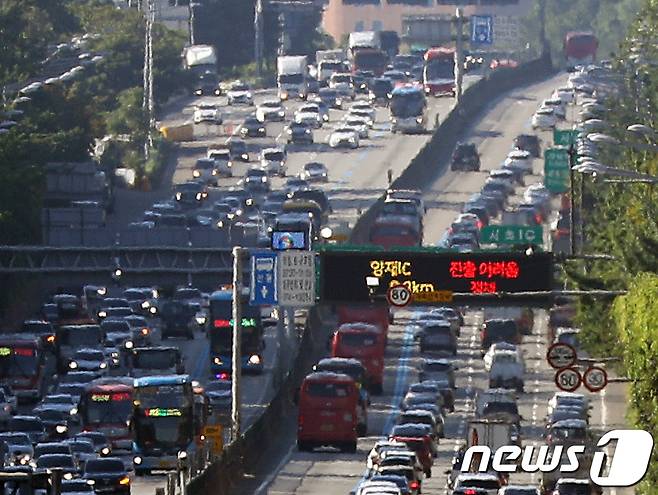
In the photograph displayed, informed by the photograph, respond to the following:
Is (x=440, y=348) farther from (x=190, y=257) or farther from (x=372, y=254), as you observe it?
(x=372, y=254)

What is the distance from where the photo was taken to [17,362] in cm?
11112

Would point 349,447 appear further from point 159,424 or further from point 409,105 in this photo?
point 409,105

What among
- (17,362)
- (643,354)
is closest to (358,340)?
(17,362)

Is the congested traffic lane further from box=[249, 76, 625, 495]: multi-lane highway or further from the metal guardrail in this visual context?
the metal guardrail

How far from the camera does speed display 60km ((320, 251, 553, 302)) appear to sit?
270 ft

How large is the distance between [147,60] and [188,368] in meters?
67.3

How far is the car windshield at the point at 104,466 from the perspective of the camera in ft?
276

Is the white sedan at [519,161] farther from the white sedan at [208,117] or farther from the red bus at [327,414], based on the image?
the red bus at [327,414]

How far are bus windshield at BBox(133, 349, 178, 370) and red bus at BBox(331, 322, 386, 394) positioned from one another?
6.25 meters

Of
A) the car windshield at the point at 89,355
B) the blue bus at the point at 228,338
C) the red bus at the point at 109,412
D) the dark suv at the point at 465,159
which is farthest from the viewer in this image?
the dark suv at the point at 465,159

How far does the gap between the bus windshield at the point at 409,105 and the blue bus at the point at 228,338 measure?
67865 millimetres

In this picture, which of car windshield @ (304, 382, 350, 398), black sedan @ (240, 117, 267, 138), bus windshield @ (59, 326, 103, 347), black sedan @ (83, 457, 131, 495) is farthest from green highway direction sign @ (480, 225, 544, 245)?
black sedan @ (240, 117, 267, 138)

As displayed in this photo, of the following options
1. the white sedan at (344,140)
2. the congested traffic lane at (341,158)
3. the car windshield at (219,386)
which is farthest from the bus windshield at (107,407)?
the white sedan at (344,140)

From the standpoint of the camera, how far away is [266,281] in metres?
93.8
